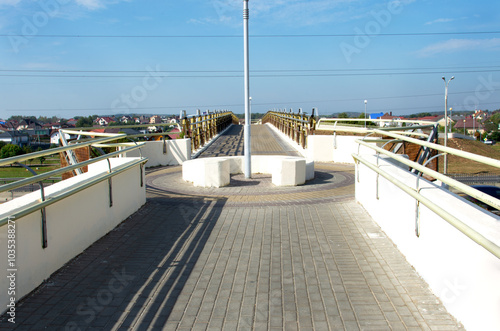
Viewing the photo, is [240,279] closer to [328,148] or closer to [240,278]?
[240,278]

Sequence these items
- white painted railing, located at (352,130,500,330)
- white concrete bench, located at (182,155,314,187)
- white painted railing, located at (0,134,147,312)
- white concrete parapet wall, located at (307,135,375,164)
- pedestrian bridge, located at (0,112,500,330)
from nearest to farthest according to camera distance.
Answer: white painted railing, located at (352,130,500,330)
pedestrian bridge, located at (0,112,500,330)
white painted railing, located at (0,134,147,312)
white concrete bench, located at (182,155,314,187)
white concrete parapet wall, located at (307,135,375,164)

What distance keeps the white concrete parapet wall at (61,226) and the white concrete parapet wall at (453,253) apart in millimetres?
3749

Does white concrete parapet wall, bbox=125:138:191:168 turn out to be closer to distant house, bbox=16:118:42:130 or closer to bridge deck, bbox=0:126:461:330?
bridge deck, bbox=0:126:461:330

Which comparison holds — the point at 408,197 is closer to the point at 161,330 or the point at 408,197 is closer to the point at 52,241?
the point at 161,330

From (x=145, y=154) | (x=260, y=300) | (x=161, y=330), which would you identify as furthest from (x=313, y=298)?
(x=145, y=154)

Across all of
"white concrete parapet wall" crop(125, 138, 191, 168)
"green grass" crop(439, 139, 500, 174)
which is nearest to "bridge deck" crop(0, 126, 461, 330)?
"white concrete parapet wall" crop(125, 138, 191, 168)

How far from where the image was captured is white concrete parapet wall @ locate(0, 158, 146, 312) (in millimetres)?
3760

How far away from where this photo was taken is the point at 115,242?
5531 mm

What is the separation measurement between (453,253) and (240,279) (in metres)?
2.05

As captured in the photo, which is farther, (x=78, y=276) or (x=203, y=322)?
(x=78, y=276)

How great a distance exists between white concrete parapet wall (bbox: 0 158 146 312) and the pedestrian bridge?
0.02m

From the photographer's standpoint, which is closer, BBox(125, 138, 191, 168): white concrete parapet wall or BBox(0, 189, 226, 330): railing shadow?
BBox(0, 189, 226, 330): railing shadow

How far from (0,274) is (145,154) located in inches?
418

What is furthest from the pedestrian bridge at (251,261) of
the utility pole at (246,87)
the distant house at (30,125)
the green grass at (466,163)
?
the distant house at (30,125)
